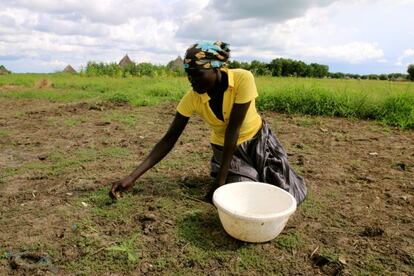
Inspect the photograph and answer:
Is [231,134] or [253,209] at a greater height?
[231,134]

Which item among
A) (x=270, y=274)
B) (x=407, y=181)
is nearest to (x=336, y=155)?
(x=407, y=181)

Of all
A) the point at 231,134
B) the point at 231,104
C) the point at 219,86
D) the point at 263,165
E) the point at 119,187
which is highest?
the point at 219,86

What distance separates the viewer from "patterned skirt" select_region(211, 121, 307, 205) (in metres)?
2.90

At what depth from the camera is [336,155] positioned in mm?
4176

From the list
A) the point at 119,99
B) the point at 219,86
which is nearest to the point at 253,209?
the point at 219,86

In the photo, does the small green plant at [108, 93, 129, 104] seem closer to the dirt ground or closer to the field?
the field

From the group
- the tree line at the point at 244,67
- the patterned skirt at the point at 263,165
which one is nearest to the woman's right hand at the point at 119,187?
the patterned skirt at the point at 263,165

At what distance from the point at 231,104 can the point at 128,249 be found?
113cm

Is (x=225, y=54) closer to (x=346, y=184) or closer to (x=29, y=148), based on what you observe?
(x=346, y=184)

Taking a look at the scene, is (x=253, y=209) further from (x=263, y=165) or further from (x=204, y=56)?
(x=204, y=56)

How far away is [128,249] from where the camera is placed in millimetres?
2258

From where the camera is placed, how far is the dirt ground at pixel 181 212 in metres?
2.17

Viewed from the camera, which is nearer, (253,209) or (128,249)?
(128,249)

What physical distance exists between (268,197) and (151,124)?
334cm
